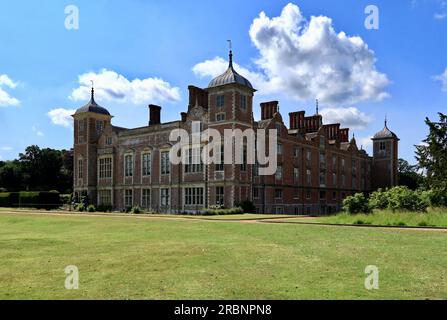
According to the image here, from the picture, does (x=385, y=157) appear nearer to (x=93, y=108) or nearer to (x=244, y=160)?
(x=244, y=160)

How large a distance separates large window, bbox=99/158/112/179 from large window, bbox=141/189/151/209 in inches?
272

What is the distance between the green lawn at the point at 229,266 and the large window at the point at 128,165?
34.9 meters

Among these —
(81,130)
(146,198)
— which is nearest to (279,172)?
(146,198)

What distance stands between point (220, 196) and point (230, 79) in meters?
10.8

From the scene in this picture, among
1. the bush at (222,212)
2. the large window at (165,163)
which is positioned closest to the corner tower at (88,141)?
the large window at (165,163)

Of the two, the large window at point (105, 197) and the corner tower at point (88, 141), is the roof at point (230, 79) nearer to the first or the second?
the corner tower at point (88, 141)

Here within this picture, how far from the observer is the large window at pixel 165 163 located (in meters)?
47.8

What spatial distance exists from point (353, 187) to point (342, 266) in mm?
59699

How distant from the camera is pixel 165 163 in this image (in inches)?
1891

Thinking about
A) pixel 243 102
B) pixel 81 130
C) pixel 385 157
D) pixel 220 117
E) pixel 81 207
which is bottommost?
pixel 81 207

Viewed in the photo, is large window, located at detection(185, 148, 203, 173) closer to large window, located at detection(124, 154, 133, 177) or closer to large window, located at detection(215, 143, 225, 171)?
large window, located at detection(215, 143, 225, 171)

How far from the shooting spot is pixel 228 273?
33.0 feet

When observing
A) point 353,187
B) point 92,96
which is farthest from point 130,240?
point 353,187
